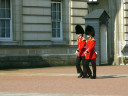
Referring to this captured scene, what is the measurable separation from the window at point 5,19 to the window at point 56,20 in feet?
8.30

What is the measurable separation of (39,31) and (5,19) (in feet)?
6.02

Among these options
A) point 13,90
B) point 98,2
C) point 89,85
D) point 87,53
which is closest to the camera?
point 13,90

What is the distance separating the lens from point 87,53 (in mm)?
16531

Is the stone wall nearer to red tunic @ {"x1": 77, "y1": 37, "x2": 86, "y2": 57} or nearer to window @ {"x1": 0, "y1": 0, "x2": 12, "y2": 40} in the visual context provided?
window @ {"x1": 0, "y1": 0, "x2": 12, "y2": 40}

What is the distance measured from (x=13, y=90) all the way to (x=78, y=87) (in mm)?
1846

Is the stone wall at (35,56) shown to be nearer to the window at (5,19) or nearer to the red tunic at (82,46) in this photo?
the window at (5,19)

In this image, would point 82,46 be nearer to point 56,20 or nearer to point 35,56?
point 35,56

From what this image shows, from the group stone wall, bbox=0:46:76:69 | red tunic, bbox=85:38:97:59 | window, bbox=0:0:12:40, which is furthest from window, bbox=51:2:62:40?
red tunic, bbox=85:38:97:59

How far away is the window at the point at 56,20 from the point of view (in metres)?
26.2

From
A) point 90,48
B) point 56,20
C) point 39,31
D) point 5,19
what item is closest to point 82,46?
point 90,48

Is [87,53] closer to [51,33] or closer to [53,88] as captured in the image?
[53,88]

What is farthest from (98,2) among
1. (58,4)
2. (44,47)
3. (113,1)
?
(44,47)

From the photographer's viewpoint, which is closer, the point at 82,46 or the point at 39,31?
the point at 82,46

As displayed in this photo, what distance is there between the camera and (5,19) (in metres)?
25.0
